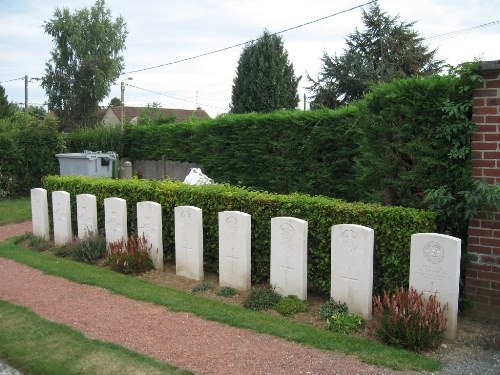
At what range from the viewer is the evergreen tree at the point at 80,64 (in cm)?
3778

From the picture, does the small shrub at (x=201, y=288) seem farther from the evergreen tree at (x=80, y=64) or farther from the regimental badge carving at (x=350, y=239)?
the evergreen tree at (x=80, y=64)

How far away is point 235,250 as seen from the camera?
6879 mm

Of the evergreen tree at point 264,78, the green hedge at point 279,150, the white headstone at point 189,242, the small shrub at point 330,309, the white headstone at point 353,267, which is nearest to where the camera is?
the white headstone at point 353,267

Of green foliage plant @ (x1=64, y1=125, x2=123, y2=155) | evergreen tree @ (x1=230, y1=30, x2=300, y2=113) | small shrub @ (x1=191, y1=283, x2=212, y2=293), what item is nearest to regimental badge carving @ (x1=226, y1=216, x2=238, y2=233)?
small shrub @ (x1=191, y1=283, x2=212, y2=293)

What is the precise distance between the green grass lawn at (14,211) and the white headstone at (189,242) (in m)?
7.56

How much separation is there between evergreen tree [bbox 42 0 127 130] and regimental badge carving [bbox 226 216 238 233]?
3328 cm

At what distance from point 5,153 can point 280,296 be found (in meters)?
14.2

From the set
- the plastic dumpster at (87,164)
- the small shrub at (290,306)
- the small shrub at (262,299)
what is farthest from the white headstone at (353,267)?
the plastic dumpster at (87,164)

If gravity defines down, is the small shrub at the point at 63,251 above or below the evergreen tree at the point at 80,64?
→ below

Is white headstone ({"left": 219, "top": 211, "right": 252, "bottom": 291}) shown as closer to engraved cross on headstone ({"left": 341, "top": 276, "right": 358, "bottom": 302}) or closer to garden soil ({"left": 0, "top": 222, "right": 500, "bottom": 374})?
garden soil ({"left": 0, "top": 222, "right": 500, "bottom": 374})

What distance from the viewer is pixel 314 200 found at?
6578 millimetres

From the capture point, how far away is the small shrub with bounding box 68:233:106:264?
871cm

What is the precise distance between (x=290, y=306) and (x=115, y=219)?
406 centimetres

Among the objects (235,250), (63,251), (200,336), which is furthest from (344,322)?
(63,251)
